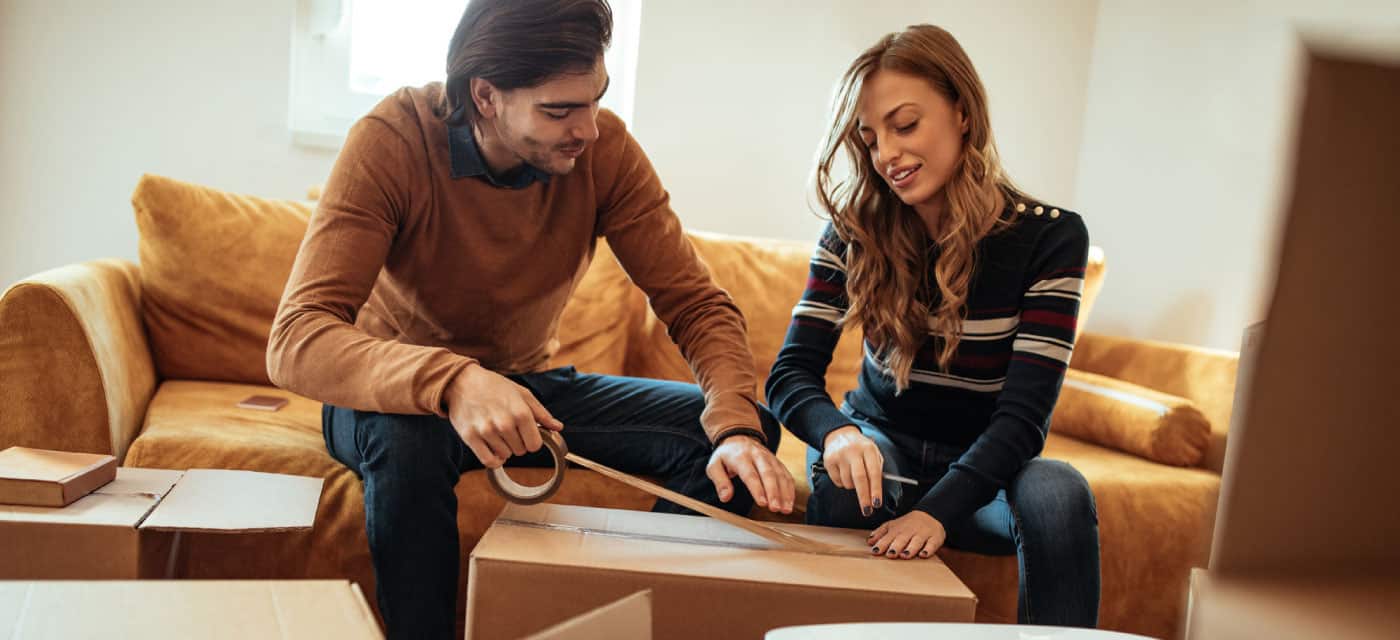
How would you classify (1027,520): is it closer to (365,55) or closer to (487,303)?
(487,303)

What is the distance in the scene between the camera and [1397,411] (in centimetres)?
24

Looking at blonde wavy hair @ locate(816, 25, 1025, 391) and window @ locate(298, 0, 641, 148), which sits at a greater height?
window @ locate(298, 0, 641, 148)

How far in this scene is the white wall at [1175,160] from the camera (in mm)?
2117

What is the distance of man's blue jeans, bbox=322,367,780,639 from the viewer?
1.11 metres

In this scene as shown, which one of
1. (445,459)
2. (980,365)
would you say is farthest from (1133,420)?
(445,459)

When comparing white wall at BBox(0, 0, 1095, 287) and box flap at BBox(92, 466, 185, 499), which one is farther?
white wall at BBox(0, 0, 1095, 287)

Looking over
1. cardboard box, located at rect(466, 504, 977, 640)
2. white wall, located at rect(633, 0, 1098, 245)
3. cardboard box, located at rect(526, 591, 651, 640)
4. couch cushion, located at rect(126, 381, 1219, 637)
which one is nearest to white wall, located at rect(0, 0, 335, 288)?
couch cushion, located at rect(126, 381, 1219, 637)

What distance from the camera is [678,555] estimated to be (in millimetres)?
946

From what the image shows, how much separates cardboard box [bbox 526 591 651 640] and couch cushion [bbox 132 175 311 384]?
54.7 inches

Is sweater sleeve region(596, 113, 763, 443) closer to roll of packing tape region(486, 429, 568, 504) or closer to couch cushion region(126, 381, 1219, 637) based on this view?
couch cushion region(126, 381, 1219, 637)

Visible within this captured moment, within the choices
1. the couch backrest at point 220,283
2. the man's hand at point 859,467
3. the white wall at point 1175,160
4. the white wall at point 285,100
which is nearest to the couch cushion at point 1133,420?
the white wall at point 1175,160

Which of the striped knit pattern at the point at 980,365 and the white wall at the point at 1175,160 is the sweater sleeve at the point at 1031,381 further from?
the white wall at the point at 1175,160

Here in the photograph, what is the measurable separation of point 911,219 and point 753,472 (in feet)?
1.59

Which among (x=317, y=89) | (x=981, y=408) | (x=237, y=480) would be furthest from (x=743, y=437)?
(x=317, y=89)
